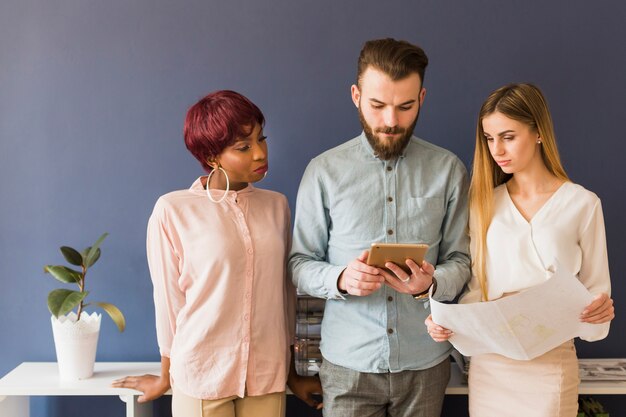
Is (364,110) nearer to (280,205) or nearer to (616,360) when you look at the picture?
(280,205)

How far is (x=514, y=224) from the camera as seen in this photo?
2.07 meters

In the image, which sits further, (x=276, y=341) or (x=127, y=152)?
(x=127, y=152)

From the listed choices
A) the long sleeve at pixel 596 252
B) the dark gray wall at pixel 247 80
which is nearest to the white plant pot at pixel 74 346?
the dark gray wall at pixel 247 80

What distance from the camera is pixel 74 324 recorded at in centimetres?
242

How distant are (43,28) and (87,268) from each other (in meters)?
0.91

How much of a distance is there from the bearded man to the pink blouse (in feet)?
0.39

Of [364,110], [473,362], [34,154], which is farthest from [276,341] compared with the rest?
[34,154]

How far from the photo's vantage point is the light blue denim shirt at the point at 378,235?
2.03 meters

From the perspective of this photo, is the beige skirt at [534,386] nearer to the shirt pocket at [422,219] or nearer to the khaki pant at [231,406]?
the shirt pocket at [422,219]

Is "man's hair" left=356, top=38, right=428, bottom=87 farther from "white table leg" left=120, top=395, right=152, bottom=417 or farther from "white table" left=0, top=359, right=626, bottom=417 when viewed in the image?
"white table leg" left=120, top=395, right=152, bottom=417

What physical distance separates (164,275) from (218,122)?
488 millimetres

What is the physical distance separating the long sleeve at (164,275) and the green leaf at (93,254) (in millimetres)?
365

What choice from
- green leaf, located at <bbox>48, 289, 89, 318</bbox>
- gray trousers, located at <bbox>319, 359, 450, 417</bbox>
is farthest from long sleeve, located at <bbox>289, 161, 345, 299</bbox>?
green leaf, located at <bbox>48, 289, 89, 318</bbox>

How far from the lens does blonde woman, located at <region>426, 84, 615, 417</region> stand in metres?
2.01
